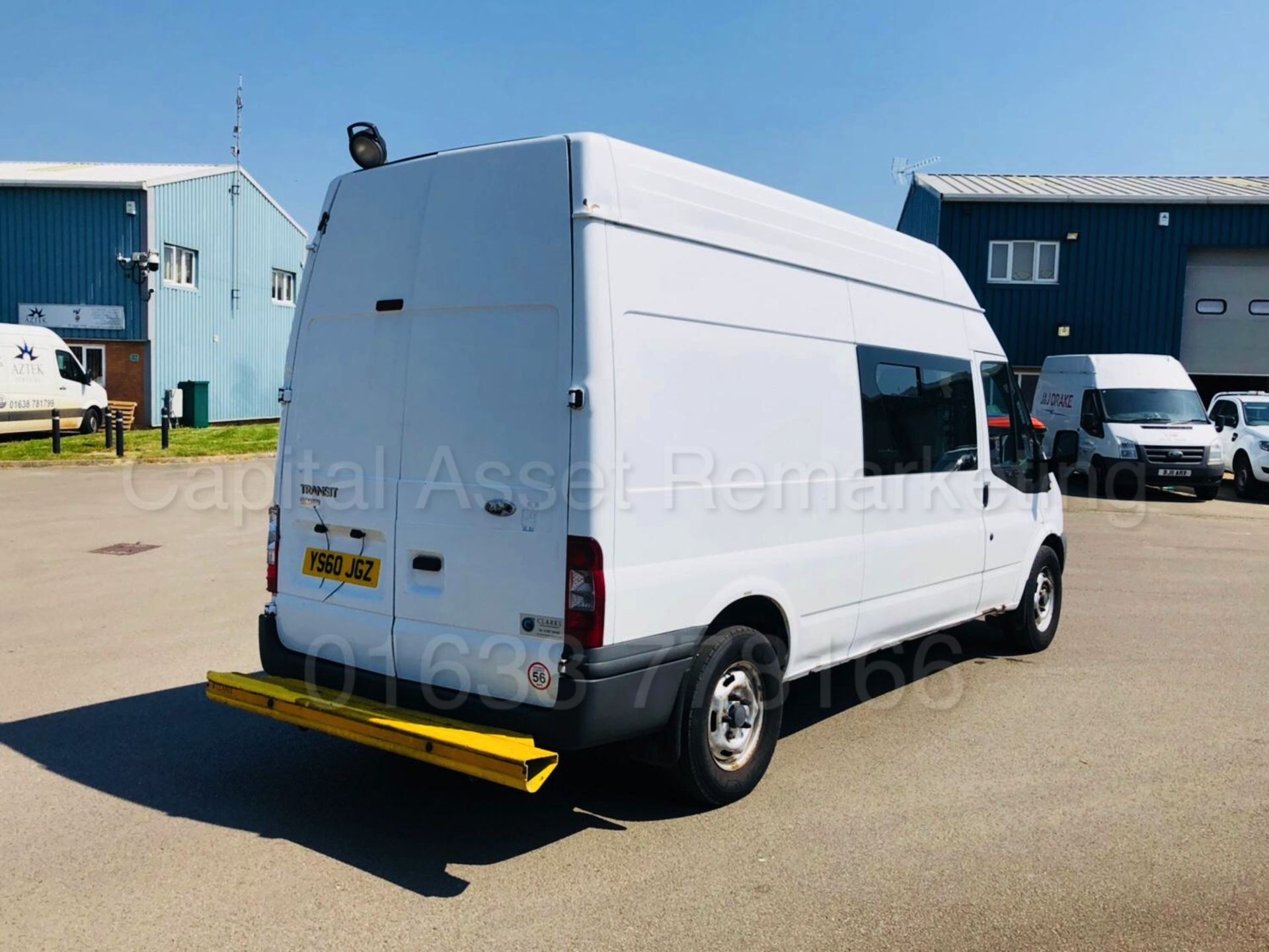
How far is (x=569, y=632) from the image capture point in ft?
13.7

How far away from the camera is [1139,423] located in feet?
63.9

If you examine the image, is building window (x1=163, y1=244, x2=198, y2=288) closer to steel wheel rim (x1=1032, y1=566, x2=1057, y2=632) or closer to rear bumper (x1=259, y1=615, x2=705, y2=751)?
steel wheel rim (x1=1032, y1=566, x2=1057, y2=632)

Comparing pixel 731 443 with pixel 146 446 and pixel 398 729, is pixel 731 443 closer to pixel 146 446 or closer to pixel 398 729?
pixel 398 729

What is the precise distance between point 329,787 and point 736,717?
190 centimetres

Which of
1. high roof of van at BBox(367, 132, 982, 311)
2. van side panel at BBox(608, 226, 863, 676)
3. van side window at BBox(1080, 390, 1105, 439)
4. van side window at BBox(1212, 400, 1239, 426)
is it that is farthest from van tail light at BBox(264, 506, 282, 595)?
van side window at BBox(1212, 400, 1239, 426)

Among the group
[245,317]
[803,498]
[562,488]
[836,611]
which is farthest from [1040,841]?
[245,317]

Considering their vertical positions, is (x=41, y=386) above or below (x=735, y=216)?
below

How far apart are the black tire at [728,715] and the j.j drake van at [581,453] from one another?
0.01 metres

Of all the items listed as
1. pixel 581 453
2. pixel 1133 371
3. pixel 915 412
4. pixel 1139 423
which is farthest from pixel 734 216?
pixel 1133 371

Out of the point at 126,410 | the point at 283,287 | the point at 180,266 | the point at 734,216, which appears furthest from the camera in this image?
the point at 283,287

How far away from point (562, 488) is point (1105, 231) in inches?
1089

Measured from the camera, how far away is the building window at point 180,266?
30.9 metres

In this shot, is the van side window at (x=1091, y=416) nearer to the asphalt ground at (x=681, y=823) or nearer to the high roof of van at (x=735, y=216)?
the asphalt ground at (x=681, y=823)

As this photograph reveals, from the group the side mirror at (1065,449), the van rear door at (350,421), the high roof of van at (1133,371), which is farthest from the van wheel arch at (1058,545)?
the high roof of van at (1133,371)
